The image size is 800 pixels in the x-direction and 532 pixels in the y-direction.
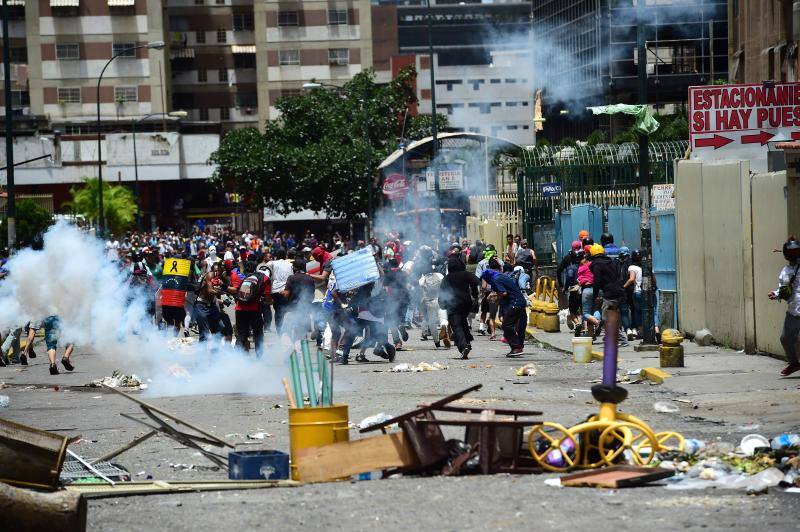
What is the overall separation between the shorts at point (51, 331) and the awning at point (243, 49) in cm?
7516

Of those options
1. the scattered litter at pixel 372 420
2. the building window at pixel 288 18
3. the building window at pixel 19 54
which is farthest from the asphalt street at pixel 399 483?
the building window at pixel 19 54

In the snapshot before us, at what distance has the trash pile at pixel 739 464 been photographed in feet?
29.1

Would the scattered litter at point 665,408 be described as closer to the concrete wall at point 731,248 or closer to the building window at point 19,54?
the concrete wall at point 731,248

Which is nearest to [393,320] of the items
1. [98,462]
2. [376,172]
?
[98,462]

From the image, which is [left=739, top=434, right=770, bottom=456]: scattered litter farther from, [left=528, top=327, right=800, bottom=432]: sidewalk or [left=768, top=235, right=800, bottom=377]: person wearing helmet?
[left=768, top=235, right=800, bottom=377]: person wearing helmet

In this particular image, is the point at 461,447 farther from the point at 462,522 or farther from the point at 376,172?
the point at 376,172

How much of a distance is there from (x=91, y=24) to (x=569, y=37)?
4334 centimetres

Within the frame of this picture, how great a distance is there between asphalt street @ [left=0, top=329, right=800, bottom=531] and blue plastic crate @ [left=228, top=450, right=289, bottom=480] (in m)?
0.25

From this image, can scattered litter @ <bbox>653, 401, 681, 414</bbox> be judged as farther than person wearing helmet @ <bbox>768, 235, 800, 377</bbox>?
No

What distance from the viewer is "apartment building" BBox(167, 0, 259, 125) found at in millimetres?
92750

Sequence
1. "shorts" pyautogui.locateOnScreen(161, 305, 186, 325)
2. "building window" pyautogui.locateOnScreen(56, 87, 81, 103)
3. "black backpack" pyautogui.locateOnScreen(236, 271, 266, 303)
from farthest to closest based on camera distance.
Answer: "building window" pyautogui.locateOnScreen(56, 87, 81, 103)
"shorts" pyautogui.locateOnScreen(161, 305, 186, 325)
"black backpack" pyautogui.locateOnScreen(236, 271, 266, 303)

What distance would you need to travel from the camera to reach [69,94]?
84938 mm

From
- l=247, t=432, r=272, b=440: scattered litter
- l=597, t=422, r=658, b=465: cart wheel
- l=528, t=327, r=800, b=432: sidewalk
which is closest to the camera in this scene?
l=597, t=422, r=658, b=465: cart wheel

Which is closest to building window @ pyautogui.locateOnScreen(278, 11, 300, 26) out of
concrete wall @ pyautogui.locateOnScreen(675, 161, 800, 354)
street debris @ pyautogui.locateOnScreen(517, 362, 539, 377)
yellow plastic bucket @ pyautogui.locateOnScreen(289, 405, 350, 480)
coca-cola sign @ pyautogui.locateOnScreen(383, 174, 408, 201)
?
coca-cola sign @ pyautogui.locateOnScreen(383, 174, 408, 201)
